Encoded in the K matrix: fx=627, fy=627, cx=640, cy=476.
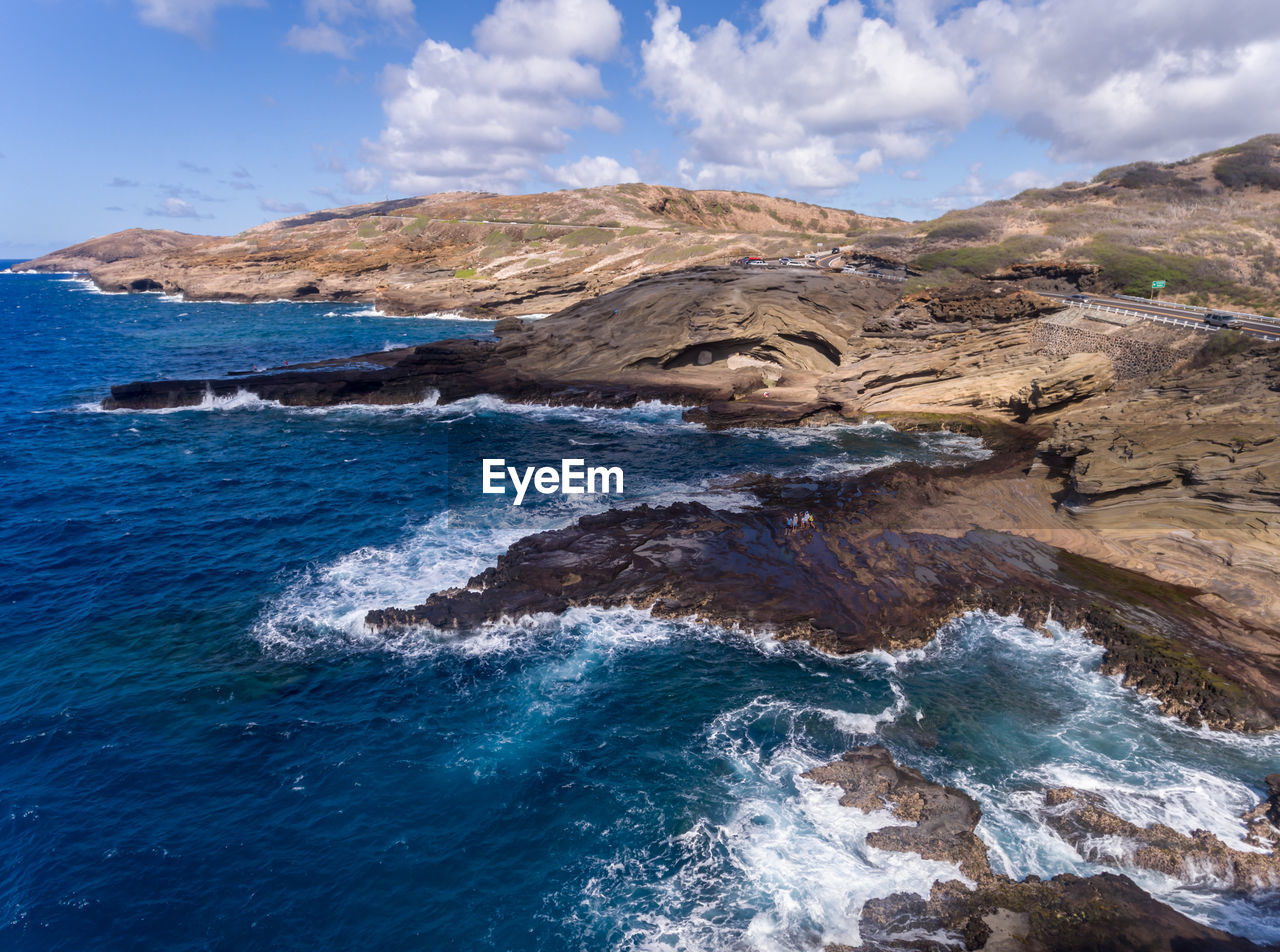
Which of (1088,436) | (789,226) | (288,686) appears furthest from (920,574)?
(789,226)

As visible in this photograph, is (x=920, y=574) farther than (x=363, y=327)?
No

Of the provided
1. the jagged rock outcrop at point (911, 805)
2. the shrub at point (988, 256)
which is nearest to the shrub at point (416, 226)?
the shrub at point (988, 256)

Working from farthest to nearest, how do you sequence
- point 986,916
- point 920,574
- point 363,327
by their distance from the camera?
point 363,327 → point 920,574 → point 986,916

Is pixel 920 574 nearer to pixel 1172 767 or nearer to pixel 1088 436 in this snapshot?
pixel 1172 767

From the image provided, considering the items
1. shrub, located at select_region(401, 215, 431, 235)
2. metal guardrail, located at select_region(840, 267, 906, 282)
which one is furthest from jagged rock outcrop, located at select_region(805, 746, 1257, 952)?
shrub, located at select_region(401, 215, 431, 235)

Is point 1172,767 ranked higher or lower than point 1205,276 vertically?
lower

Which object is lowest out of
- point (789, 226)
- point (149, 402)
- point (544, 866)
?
point (544, 866)

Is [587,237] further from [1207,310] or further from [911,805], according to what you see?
[911,805]
